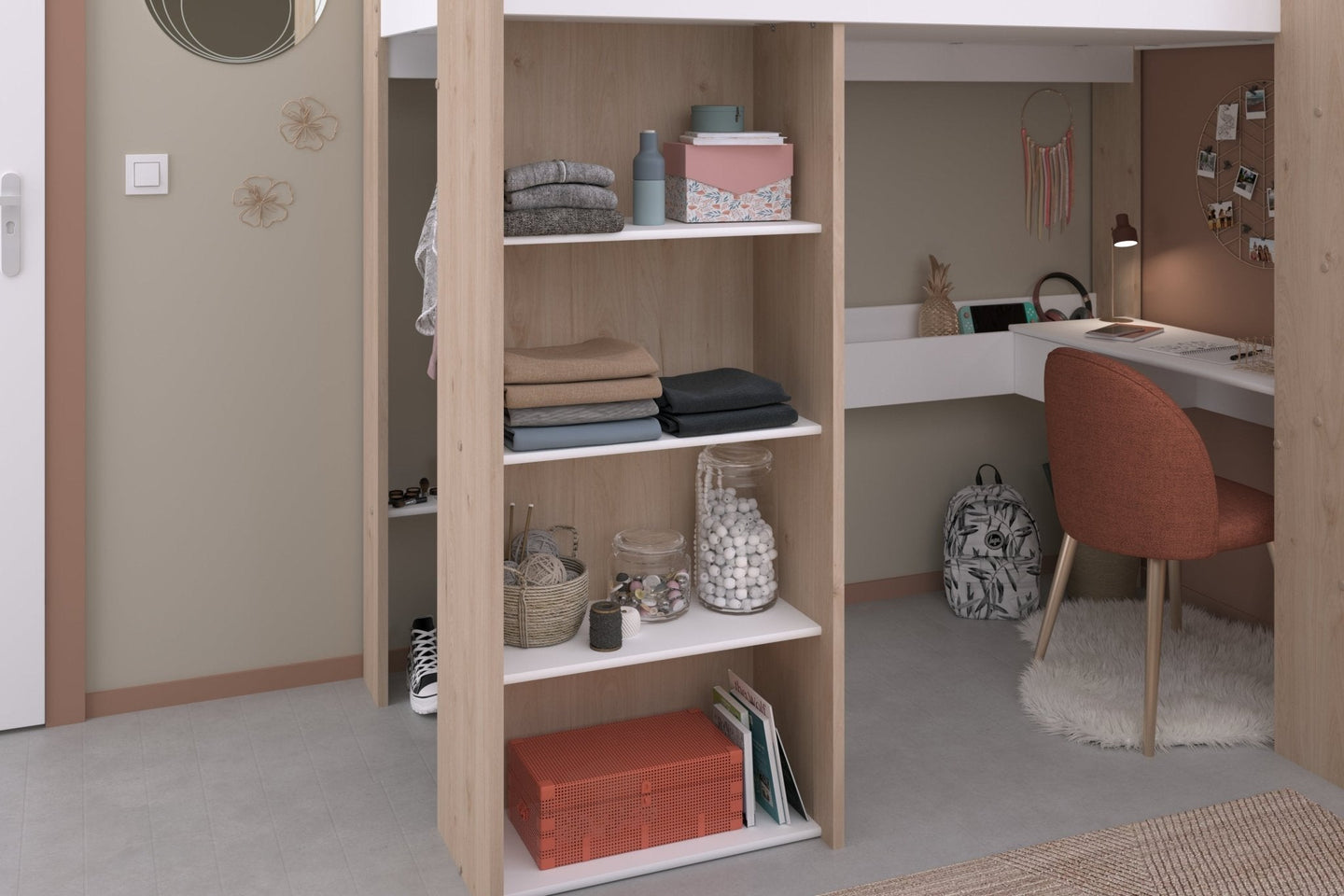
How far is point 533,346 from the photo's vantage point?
2.80 m

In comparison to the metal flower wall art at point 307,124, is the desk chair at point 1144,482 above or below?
below

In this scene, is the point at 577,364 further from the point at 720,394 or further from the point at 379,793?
the point at 379,793

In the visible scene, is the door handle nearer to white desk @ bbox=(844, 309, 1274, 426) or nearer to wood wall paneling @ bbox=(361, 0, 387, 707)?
wood wall paneling @ bbox=(361, 0, 387, 707)

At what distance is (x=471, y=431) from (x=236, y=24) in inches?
56.6

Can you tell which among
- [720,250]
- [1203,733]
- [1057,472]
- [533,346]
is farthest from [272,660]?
[1203,733]

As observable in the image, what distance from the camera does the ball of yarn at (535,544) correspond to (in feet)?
9.13

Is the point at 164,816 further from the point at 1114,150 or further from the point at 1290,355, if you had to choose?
the point at 1114,150

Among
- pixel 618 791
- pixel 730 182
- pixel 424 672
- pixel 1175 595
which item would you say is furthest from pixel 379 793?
pixel 1175 595

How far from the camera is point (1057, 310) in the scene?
430cm

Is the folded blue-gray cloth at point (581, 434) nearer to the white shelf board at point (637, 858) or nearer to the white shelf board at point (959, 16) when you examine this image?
the white shelf board at point (959, 16)

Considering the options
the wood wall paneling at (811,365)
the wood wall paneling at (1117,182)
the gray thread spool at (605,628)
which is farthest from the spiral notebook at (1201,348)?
the gray thread spool at (605,628)

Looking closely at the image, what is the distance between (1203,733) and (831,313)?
142cm

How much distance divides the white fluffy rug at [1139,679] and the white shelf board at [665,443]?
115 cm

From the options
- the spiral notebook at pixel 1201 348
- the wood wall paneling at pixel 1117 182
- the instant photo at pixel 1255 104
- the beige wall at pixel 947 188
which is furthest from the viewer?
the wood wall paneling at pixel 1117 182
